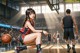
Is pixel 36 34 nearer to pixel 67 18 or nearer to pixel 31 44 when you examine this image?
pixel 31 44

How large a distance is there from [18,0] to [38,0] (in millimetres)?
4170

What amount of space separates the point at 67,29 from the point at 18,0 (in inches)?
1631

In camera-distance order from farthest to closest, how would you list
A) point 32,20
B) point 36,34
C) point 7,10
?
point 7,10 < point 32,20 < point 36,34

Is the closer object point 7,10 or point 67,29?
point 67,29

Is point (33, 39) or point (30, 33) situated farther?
point (30, 33)

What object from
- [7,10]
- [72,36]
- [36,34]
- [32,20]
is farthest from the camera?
[7,10]

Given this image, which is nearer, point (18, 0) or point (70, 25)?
point (70, 25)

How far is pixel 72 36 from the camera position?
792 centimetres

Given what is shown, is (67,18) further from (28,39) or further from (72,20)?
(28,39)

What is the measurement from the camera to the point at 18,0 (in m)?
48.8

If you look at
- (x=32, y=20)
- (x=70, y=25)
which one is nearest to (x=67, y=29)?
(x=70, y=25)

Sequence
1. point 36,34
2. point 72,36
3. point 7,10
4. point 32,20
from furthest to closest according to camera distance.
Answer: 1. point 7,10
2. point 72,36
3. point 32,20
4. point 36,34

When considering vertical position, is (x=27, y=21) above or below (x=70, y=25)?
above

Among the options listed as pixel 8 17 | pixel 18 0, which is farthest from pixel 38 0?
pixel 8 17
